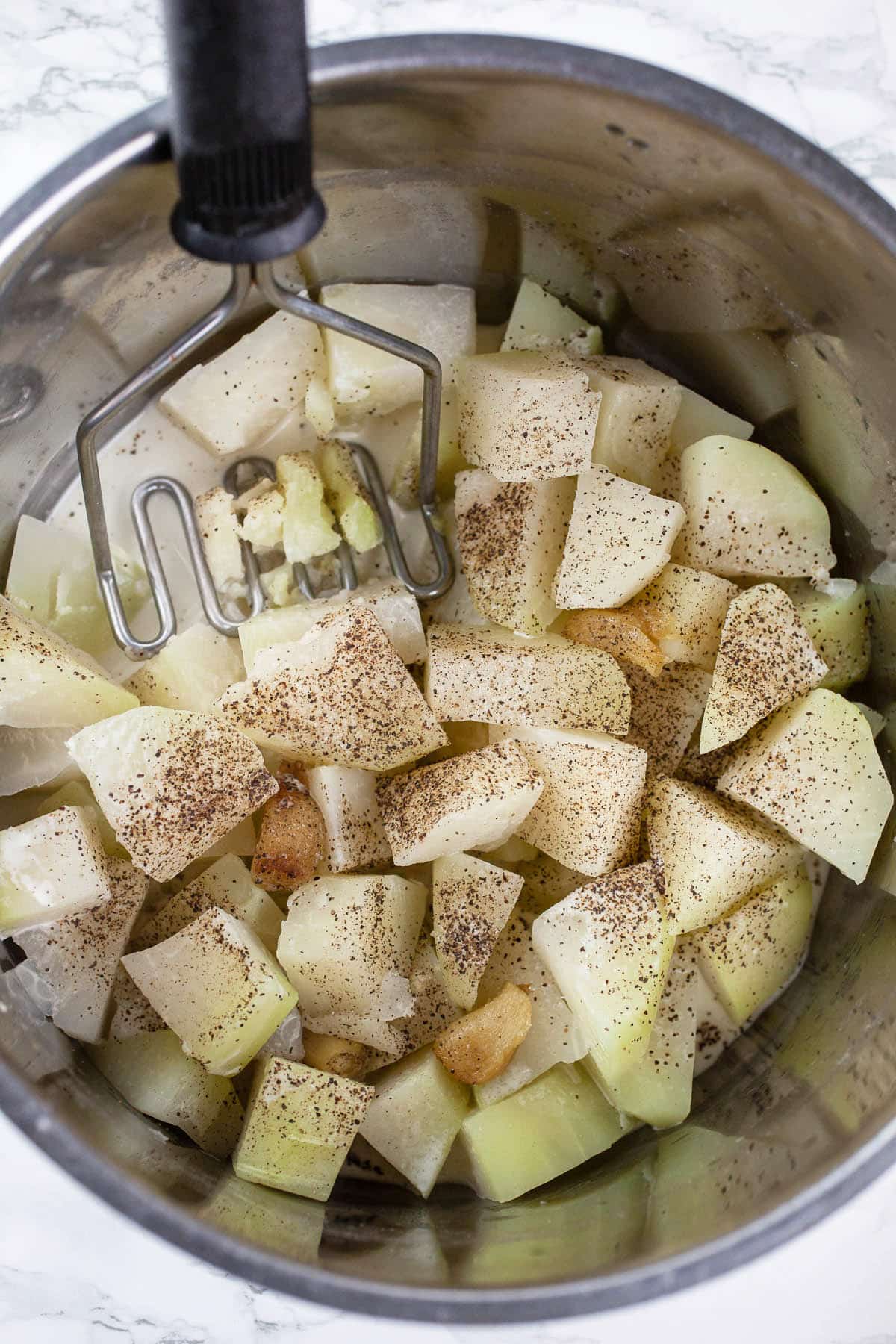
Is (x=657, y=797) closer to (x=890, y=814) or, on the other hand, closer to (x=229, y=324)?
(x=890, y=814)

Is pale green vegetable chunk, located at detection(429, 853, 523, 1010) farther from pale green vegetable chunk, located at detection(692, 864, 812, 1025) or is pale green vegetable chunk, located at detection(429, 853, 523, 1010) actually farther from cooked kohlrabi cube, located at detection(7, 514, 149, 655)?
cooked kohlrabi cube, located at detection(7, 514, 149, 655)

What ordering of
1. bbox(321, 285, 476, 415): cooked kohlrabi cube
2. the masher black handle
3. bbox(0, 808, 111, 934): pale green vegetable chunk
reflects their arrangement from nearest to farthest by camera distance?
1. the masher black handle
2. bbox(0, 808, 111, 934): pale green vegetable chunk
3. bbox(321, 285, 476, 415): cooked kohlrabi cube

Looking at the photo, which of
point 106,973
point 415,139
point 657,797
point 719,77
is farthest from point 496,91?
point 106,973

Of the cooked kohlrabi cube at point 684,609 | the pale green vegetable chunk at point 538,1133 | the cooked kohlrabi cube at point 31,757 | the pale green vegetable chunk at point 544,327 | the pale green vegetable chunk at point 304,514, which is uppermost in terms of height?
the pale green vegetable chunk at point 544,327

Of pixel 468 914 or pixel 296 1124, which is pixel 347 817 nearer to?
pixel 468 914

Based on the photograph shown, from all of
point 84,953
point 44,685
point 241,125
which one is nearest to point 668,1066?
point 84,953

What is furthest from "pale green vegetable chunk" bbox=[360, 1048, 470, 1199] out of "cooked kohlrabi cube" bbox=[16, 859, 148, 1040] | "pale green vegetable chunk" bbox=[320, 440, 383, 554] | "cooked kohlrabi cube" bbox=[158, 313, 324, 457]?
"cooked kohlrabi cube" bbox=[158, 313, 324, 457]

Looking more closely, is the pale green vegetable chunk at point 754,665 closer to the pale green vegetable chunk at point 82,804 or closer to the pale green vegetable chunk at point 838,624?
Answer: the pale green vegetable chunk at point 838,624

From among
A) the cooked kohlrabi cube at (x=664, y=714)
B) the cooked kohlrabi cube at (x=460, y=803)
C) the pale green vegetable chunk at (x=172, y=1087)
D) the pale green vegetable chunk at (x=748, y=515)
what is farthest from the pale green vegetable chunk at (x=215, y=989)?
the pale green vegetable chunk at (x=748, y=515)
